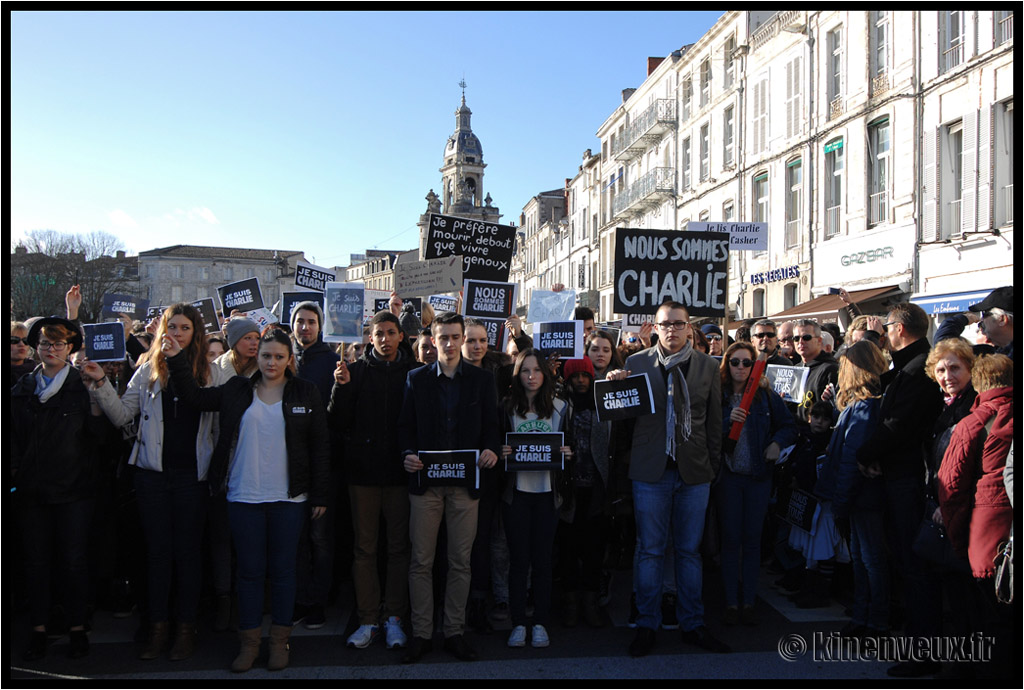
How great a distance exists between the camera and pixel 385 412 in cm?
546

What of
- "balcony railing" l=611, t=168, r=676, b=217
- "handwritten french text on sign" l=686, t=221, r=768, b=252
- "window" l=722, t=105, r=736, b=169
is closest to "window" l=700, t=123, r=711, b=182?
"window" l=722, t=105, r=736, b=169

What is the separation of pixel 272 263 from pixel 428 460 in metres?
109

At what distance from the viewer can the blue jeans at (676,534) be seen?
208 inches

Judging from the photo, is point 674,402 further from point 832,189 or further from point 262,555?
point 832,189

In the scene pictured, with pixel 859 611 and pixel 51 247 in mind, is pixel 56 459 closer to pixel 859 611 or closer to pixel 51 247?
pixel 859 611

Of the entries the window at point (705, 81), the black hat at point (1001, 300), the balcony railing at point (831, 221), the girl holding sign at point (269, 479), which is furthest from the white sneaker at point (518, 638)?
the window at point (705, 81)

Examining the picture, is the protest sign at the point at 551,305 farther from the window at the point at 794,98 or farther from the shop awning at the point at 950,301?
the window at the point at 794,98

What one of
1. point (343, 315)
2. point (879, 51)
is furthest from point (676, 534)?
point (879, 51)

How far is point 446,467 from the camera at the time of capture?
16.9ft

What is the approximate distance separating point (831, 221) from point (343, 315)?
18164 millimetres

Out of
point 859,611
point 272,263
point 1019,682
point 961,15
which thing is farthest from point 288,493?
point 272,263

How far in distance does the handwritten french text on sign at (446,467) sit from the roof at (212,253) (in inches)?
4275

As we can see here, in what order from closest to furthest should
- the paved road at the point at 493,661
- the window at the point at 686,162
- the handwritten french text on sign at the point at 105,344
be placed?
the paved road at the point at 493,661 → the handwritten french text on sign at the point at 105,344 → the window at the point at 686,162

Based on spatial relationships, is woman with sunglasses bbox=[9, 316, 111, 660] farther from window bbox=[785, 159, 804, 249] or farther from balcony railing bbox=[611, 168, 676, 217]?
balcony railing bbox=[611, 168, 676, 217]
